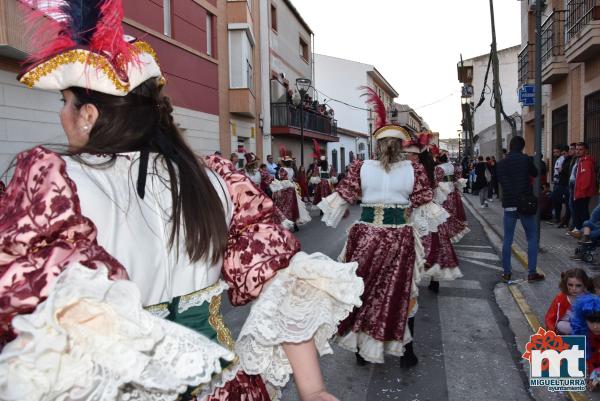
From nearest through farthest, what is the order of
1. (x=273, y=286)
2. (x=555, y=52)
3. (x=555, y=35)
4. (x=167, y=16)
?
(x=273, y=286), (x=167, y=16), (x=555, y=52), (x=555, y=35)

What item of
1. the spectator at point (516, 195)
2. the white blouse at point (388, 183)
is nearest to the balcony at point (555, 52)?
the spectator at point (516, 195)

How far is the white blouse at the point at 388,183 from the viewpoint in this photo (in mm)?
4441

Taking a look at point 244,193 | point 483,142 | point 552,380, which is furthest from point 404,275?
point 483,142

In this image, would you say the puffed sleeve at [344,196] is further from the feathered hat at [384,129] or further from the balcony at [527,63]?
the balcony at [527,63]

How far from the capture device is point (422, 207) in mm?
4770

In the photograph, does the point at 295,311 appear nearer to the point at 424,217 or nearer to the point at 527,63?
the point at 424,217

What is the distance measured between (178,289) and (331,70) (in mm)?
45969

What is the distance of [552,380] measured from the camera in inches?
152

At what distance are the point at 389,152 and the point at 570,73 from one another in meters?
11.9

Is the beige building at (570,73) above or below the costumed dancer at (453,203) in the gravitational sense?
above

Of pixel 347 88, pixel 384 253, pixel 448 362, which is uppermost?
pixel 347 88

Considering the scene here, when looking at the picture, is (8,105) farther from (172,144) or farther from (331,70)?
(331,70)

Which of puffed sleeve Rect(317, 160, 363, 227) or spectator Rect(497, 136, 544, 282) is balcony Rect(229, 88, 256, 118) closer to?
spectator Rect(497, 136, 544, 282)

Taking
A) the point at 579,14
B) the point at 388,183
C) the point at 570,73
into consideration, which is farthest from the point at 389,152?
the point at 570,73
